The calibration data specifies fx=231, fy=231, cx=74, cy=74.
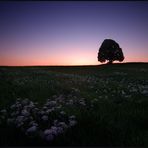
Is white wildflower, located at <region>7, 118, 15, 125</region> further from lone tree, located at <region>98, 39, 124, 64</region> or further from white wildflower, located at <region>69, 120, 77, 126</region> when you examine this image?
lone tree, located at <region>98, 39, 124, 64</region>

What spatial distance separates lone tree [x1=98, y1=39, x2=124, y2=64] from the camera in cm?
6719

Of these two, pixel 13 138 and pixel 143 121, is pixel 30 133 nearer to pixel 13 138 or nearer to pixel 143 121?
pixel 13 138

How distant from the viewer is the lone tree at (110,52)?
67.2m

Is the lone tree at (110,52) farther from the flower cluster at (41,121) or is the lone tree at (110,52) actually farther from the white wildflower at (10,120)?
the white wildflower at (10,120)

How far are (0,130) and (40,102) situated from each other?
9.59ft

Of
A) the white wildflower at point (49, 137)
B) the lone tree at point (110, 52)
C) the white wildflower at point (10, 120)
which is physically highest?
the lone tree at point (110, 52)

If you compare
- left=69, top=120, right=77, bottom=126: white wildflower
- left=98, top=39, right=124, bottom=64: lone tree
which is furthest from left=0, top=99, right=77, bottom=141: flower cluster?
left=98, top=39, right=124, bottom=64: lone tree

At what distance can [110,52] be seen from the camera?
220ft

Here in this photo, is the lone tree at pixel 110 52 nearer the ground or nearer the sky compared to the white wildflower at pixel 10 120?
nearer the sky

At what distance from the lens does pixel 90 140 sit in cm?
547

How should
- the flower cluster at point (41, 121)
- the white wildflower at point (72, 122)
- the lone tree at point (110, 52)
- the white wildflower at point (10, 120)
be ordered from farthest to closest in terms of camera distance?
the lone tree at point (110, 52), the white wildflower at point (10, 120), the white wildflower at point (72, 122), the flower cluster at point (41, 121)

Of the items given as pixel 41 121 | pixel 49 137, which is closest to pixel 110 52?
pixel 41 121

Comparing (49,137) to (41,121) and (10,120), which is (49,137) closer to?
(41,121)

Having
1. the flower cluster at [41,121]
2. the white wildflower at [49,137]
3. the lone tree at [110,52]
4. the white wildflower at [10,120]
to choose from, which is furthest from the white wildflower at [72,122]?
the lone tree at [110,52]
